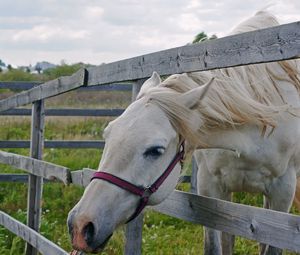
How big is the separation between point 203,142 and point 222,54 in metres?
0.43

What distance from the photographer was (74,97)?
24719mm

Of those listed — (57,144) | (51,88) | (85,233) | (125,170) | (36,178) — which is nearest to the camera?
(85,233)

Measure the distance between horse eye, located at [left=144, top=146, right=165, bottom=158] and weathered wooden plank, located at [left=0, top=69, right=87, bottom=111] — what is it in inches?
72.1

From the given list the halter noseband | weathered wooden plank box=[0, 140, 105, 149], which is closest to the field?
weathered wooden plank box=[0, 140, 105, 149]

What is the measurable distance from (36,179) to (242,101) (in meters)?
2.92

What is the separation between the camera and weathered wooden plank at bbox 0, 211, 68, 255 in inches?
167

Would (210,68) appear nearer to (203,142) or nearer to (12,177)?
(203,142)

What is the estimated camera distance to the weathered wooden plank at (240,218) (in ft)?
7.57

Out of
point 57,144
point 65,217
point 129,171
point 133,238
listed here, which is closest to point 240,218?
point 129,171

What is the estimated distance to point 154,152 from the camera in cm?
262

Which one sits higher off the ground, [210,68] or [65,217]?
[210,68]

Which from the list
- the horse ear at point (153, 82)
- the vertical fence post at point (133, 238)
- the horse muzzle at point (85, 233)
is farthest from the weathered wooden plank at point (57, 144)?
the horse muzzle at point (85, 233)

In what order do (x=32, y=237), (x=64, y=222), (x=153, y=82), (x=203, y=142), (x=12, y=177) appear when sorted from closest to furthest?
(x=203, y=142) < (x=153, y=82) < (x=32, y=237) < (x=64, y=222) < (x=12, y=177)

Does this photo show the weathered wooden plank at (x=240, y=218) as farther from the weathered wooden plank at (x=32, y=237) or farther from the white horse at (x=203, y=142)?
the weathered wooden plank at (x=32, y=237)
